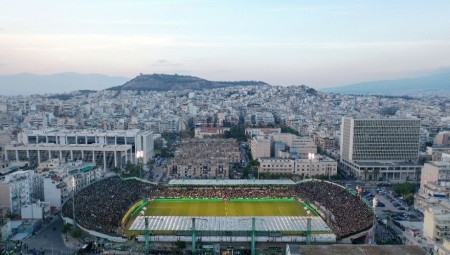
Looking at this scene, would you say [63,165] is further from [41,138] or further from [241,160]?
[241,160]

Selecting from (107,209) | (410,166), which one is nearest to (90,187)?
(107,209)

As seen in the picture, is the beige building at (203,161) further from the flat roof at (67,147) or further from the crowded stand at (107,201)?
the crowded stand at (107,201)

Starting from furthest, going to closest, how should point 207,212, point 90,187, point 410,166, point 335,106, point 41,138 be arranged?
1. point 335,106
2. point 41,138
3. point 410,166
4. point 90,187
5. point 207,212

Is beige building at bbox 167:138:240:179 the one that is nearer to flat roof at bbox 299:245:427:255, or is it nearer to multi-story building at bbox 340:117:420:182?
multi-story building at bbox 340:117:420:182

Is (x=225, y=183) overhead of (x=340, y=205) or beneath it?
beneath

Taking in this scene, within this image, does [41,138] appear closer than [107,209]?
No

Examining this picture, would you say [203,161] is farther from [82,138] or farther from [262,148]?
[82,138]

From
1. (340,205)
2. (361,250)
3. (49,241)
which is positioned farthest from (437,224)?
(49,241)
